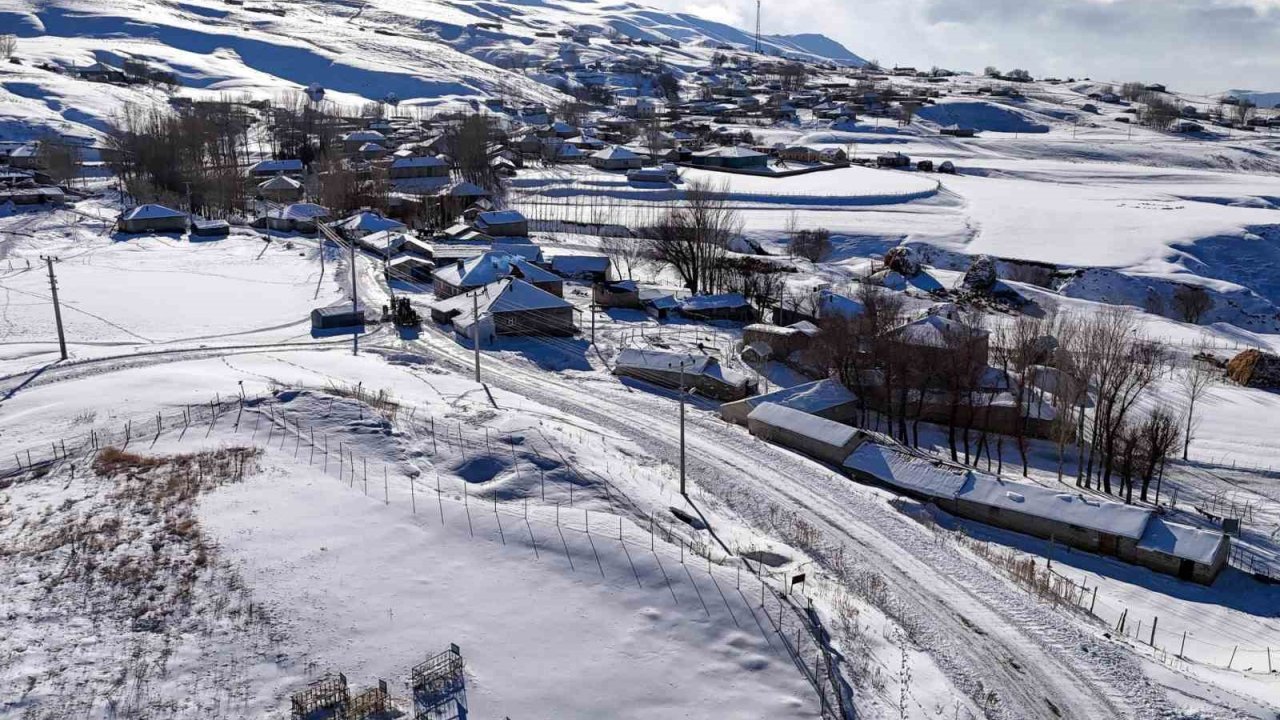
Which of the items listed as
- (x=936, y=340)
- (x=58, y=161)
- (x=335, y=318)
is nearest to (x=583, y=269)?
(x=335, y=318)

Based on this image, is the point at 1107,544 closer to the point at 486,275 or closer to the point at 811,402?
the point at 811,402

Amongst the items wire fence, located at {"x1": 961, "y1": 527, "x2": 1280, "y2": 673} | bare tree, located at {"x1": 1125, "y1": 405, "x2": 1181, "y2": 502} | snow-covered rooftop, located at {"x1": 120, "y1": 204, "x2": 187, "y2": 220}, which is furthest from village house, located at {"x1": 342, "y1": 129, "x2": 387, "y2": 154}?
wire fence, located at {"x1": 961, "y1": 527, "x2": 1280, "y2": 673}

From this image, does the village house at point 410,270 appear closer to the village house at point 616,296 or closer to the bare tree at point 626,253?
the village house at point 616,296

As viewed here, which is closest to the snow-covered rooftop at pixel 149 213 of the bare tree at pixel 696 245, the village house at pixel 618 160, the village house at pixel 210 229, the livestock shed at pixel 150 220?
the livestock shed at pixel 150 220

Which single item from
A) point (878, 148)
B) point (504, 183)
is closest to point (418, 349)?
point (504, 183)

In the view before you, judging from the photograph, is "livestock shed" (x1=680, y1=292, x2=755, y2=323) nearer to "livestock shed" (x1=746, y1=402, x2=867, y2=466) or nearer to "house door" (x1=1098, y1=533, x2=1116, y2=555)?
"livestock shed" (x1=746, y1=402, x2=867, y2=466)

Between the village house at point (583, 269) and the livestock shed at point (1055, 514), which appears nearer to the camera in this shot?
the livestock shed at point (1055, 514)
